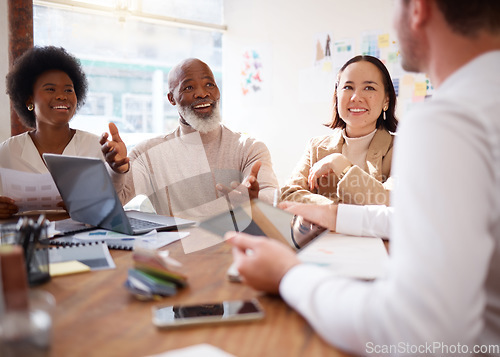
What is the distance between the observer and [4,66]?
290 cm

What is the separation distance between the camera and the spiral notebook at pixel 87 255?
1.01 metres

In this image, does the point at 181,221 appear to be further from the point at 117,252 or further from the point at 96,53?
the point at 96,53

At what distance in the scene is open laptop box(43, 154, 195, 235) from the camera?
124 centimetres

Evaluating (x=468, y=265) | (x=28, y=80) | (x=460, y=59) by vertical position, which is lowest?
(x=468, y=265)

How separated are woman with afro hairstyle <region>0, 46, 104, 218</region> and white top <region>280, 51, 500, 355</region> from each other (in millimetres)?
1861

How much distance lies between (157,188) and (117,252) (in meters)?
Answer: 1.29

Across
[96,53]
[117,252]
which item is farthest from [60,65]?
[117,252]

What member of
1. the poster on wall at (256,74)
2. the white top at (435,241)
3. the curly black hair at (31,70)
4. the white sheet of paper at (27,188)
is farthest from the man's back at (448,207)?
the poster on wall at (256,74)

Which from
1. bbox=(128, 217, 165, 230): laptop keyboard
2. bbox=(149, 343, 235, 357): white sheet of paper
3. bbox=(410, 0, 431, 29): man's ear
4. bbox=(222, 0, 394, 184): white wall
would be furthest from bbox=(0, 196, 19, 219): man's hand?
bbox=(222, 0, 394, 184): white wall

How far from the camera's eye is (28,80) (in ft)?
7.88

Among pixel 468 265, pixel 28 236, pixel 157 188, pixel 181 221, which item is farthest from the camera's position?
pixel 157 188

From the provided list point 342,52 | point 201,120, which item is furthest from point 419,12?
point 342,52

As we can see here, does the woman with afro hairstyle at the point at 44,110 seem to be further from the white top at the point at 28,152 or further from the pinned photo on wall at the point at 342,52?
the pinned photo on wall at the point at 342,52

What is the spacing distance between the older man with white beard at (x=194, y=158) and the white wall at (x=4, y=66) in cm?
114
